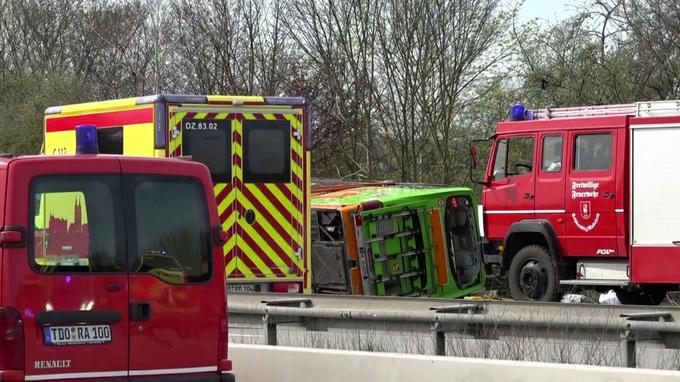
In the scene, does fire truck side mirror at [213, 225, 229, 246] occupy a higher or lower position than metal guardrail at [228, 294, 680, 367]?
higher

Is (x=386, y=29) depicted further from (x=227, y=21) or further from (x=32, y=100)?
(x=32, y=100)

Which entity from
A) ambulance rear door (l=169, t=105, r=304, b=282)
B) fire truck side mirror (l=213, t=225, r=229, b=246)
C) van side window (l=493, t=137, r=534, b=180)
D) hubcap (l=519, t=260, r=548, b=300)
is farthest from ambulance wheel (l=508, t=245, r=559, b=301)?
fire truck side mirror (l=213, t=225, r=229, b=246)

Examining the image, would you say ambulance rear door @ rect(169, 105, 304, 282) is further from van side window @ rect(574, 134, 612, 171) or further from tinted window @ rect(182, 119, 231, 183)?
van side window @ rect(574, 134, 612, 171)

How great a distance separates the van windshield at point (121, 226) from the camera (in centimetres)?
727

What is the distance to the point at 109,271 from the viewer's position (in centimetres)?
750

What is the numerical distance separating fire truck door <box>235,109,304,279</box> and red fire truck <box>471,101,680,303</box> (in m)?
4.60

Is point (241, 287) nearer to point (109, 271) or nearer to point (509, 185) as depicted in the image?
point (509, 185)

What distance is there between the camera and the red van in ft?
23.4


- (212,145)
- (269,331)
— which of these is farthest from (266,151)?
(269,331)

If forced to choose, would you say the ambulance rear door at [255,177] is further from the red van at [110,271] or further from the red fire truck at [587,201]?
the red van at [110,271]

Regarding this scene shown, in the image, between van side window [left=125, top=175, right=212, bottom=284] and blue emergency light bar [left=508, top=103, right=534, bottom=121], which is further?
blue emergency light bar [left=508, top=103, right=534, bottom=121]

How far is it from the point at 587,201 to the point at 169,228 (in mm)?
10277

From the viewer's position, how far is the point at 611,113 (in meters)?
17.1

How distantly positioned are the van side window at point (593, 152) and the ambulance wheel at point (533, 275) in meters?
1.46
